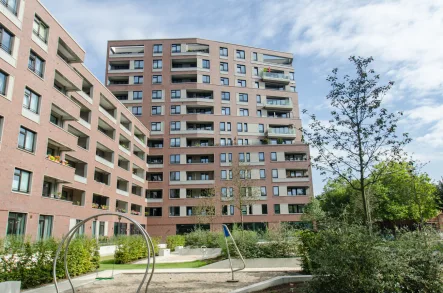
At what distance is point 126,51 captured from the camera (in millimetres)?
64625

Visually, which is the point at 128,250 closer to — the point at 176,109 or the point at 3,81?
the point at 3,81

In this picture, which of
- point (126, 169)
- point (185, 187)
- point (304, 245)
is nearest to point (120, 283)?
point (304, 245)

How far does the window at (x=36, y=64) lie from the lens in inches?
1000

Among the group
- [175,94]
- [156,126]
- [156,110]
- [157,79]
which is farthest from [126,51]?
[156,126]

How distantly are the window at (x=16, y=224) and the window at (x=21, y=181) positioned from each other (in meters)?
1.69

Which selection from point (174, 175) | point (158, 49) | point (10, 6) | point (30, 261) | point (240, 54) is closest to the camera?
point (30, 261)

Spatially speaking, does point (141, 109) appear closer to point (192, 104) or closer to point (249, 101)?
point (192, 104)

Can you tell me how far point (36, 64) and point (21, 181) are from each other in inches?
351

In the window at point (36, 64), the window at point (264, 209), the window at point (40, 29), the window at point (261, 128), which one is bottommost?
the window at point (264, 209)

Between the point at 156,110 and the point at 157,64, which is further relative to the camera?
the point at 157,64

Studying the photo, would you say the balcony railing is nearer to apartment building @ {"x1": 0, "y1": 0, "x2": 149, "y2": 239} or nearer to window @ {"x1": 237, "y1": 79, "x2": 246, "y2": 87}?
apartment building @ {"x1": 0, "y1": 0, "x2": 149, "y2": 239}

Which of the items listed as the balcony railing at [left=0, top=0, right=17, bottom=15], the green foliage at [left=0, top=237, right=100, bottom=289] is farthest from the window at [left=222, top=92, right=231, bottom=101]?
the green foliage at [left=0, top=237, right=100, bottom=289]

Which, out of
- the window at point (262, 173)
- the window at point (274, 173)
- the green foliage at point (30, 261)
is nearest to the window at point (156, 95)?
the window at point (262, 173)

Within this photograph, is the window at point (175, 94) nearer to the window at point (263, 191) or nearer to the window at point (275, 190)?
the window at point (263, 191)
